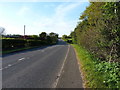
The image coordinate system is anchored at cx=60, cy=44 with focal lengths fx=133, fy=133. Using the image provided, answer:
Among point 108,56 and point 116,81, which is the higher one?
point 108,56

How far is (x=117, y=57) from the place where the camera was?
706 centimetres

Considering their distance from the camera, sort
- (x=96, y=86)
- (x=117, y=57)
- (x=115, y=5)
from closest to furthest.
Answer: (x=96, y=86) → (x=115, y=5) → (x=117, y=57)

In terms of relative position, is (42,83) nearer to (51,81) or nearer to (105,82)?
(51,81)

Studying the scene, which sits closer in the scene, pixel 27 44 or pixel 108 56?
pixel 108 56

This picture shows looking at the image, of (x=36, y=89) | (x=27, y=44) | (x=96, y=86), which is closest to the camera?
(x=96, y=86)

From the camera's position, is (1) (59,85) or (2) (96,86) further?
(1) (59,85)

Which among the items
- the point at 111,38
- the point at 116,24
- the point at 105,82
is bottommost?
the point at 105,82

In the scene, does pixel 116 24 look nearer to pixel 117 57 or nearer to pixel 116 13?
pixel 116 13

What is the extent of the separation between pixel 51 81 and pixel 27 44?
3107 centimetres

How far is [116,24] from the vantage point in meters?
6.84

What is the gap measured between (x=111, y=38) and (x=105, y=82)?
10.6ft

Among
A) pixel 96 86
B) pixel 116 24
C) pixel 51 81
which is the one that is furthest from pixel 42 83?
pixel 116 24

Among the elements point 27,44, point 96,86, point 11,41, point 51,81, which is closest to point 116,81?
point 96,86

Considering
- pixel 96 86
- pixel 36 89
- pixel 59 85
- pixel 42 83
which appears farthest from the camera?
pixel 42 83
